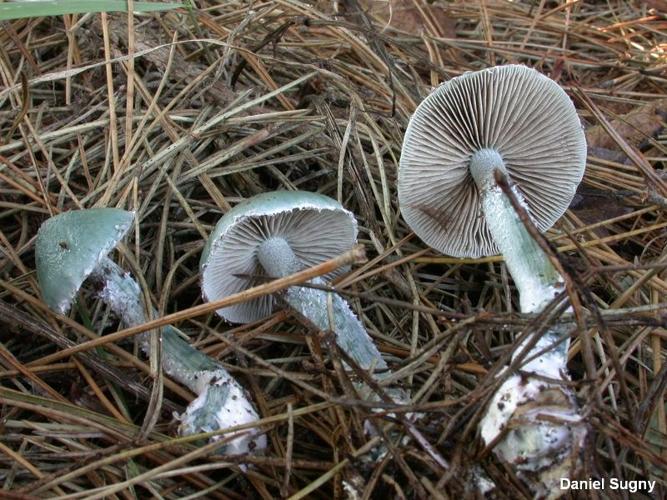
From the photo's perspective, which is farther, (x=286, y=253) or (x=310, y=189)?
(x=310, y=189)

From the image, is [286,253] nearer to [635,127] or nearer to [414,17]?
[635,127]

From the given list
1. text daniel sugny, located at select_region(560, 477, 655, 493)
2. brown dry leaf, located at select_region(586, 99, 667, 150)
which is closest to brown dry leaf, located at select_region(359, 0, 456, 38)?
brown dry leaf, located at select_region(586, 99, 667, 150)

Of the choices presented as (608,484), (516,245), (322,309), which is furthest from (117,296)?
(608,484)

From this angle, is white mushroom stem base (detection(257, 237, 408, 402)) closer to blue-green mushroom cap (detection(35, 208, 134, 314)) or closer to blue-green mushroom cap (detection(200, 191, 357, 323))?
blue-green mushroom cap (detection(200, 191, 357, 323))

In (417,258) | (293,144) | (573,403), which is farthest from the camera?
(293,144)

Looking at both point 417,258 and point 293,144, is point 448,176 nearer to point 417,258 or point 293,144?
point 417,258

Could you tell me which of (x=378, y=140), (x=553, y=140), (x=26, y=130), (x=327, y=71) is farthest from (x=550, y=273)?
(x=26, y=130)
